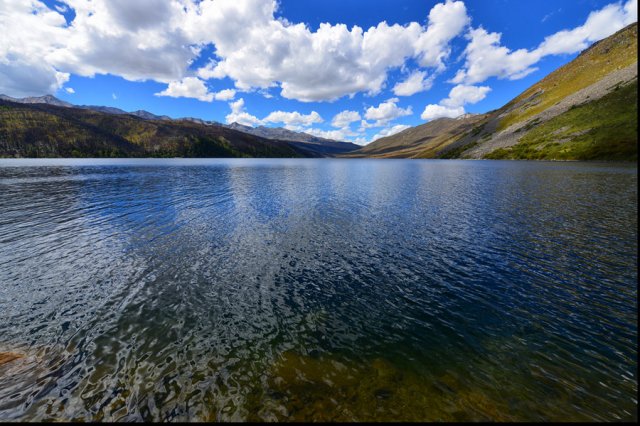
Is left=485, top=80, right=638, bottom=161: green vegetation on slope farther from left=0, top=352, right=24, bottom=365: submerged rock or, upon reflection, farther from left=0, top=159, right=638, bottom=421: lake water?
left=0, top=352, right=24, bottom=365: submerged rock

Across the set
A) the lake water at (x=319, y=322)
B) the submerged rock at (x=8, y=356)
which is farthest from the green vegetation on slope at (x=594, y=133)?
the submerged rock at (x=8, y=356)

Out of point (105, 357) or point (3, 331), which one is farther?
point (3, 331)

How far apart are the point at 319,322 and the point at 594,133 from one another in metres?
212

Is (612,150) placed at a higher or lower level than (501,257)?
higher

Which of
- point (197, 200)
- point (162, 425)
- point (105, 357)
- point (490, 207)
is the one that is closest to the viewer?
point (162, 425)

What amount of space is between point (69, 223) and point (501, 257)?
5520 cm

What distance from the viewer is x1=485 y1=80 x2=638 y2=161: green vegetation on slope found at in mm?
134625

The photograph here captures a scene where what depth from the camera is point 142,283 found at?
21.7 meters

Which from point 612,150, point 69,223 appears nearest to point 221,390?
point 69,223

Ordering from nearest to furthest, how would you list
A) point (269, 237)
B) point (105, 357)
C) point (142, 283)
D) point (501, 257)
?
point (105, 357), point (142, 283), point (501, 257), point (269, 237)

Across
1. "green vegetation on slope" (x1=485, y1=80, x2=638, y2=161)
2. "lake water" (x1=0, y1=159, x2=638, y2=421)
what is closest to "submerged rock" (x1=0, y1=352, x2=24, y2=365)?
"lake water" (x1=0, y1=159, x2=638, y2=421)

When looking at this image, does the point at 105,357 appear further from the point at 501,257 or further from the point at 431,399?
the point at 501,257

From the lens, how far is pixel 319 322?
671 inches

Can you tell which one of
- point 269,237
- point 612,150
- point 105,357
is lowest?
point 105,357
